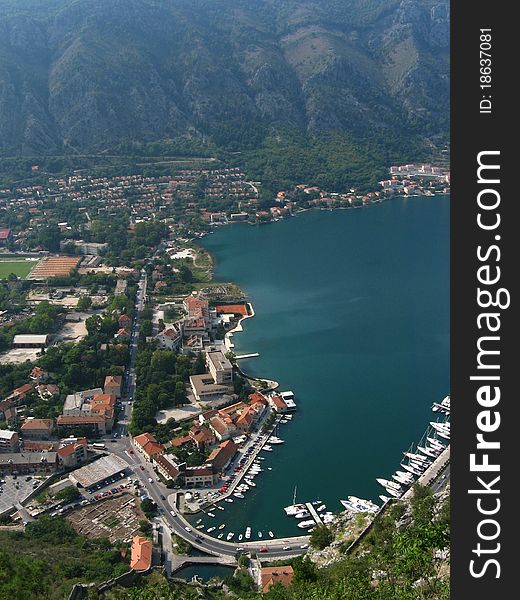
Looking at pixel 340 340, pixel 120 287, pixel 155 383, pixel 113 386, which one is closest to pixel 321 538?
pixel 155 383

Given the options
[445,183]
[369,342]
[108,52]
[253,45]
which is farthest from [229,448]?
[253,45]

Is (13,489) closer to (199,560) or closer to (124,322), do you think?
(199,560)

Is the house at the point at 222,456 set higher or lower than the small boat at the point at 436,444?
lower

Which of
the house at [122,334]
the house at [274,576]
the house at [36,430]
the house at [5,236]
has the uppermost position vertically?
the house at [5,236]

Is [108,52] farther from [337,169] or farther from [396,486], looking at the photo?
[396,486]

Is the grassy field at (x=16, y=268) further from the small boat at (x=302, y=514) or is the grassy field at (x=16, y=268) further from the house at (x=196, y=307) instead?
the small boat at (x=302, y=514)

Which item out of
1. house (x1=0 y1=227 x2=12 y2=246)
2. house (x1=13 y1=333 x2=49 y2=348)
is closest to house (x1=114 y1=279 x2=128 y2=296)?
house (x1=13 y1=333 x2=49 y2=348)

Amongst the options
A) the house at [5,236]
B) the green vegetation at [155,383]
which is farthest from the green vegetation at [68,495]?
the house at [5,236]

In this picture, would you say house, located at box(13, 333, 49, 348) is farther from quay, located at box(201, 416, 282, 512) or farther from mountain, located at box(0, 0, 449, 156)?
mountain, located at box(0, 0, 449, 156)
